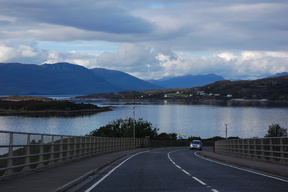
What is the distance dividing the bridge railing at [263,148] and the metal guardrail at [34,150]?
10460mm

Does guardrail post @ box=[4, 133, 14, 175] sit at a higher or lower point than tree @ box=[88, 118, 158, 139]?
lower

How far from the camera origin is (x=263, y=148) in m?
21.9

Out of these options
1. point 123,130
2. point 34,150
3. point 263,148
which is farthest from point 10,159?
point 123,130

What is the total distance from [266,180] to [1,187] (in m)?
8.58

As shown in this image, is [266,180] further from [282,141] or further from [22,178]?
[22,178]

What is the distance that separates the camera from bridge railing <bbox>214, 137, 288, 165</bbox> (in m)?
18.6

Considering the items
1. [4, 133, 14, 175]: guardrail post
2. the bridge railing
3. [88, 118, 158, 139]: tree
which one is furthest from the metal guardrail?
[88, 118, 158, 139]: tree

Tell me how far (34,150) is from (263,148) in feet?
41.3

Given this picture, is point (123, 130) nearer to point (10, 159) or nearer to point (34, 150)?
point (34, 150)

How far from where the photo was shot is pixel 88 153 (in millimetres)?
27094

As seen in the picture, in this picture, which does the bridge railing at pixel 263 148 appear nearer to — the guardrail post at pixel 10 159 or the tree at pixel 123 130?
Answer: the guardrail post at pixel 10 159

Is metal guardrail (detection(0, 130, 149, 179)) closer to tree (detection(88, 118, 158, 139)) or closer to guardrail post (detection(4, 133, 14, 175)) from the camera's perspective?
guardrail post (detection(4, 133, 14, 175))

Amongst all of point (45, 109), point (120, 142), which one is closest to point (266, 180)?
point (120, 142)

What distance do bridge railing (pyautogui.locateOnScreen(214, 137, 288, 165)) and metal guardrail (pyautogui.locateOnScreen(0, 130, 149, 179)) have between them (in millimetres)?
10460
